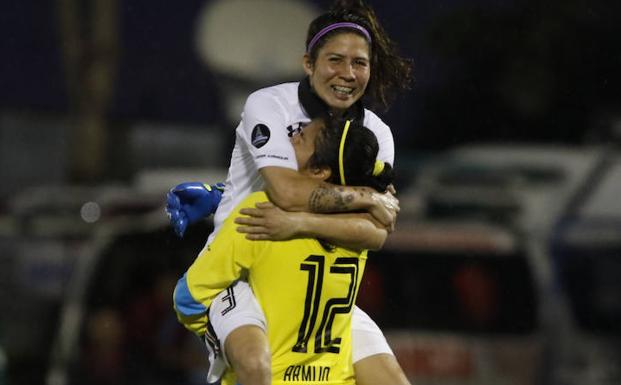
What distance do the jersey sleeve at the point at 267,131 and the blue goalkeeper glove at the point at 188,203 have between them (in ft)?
1.16

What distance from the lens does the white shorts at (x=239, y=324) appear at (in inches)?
226

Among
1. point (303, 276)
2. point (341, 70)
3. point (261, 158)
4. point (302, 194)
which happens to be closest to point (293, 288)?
point (303, 276)

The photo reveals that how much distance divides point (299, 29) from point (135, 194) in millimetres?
3232

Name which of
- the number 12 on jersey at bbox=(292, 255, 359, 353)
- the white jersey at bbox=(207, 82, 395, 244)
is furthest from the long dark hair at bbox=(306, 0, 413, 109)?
the number 12 on jersey at bbox=(292, 255, 359, 353)

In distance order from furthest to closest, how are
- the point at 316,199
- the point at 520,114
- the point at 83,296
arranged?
the point at 520,114 → the point at 83,296 → the point at 316,199

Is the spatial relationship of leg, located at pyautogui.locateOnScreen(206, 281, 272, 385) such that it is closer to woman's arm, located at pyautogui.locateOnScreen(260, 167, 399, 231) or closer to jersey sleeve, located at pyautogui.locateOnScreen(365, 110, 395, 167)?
woman's arm, located at pyautogui.locateOnScreen(260, 167, 399, 231)

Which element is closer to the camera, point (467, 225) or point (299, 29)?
point (467, 225)

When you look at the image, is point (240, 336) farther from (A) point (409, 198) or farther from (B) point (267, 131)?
(A) point (409, 198)

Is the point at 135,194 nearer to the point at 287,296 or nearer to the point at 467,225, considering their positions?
the point at 467,225

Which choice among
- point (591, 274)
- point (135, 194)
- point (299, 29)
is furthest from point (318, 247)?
point (299, 29)

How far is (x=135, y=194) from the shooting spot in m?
13.8

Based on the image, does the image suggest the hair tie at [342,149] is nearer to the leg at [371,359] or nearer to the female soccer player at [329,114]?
the female soccer player at [329,114]

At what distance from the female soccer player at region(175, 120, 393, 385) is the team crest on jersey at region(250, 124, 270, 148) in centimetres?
11

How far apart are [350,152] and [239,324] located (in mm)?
707
